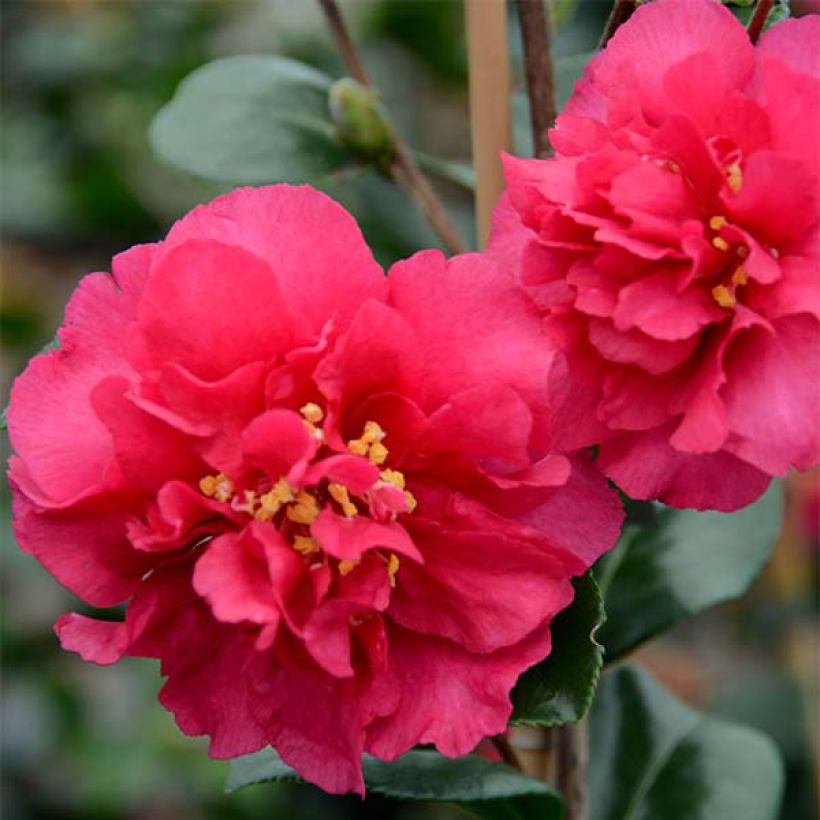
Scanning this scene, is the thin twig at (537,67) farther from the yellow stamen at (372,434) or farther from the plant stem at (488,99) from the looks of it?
the yellow stamen at (372,434)

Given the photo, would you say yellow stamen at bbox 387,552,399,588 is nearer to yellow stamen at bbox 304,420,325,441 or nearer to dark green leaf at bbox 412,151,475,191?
yellow stamen at bbox 304,420,325,441

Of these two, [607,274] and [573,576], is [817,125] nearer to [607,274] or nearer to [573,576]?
[607,274]

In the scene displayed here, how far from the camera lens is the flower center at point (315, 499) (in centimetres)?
67

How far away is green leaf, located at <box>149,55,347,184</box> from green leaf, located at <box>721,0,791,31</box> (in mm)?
376

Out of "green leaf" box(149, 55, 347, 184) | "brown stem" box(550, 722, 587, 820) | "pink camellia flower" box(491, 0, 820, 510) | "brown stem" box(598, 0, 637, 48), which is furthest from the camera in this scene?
"green leaf" box(149, 55, 347, 184)

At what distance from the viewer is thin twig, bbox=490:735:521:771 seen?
0.94 m

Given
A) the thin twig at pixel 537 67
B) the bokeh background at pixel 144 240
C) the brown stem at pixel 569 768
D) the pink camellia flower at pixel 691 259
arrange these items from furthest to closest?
the bokeh background at pixel 144 240, the brown stem at pixel 569 768, the thin twig at pixel 537 67, the pink camellia flower at pixel 691 259

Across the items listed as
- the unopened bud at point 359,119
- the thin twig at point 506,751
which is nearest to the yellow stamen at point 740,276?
the thin twig at point 506,751

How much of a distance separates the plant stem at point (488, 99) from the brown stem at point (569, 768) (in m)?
0.35

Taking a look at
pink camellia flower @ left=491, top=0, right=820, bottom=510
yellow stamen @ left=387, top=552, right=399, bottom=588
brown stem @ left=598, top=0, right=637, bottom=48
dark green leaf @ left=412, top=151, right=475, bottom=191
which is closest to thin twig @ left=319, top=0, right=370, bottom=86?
dark green leaf @ left=412, top=151, right=475, bottom=191

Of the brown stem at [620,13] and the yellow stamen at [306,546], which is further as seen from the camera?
the brown stem at [620,13]

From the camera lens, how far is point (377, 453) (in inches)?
27.3

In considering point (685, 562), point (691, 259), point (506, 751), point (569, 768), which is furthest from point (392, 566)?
point (685, 562)

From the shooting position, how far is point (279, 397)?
0.68 metres
